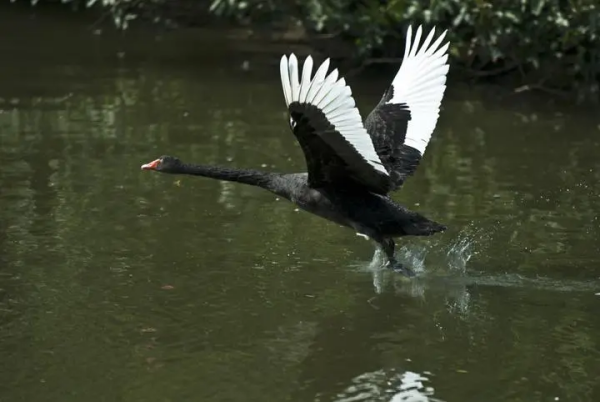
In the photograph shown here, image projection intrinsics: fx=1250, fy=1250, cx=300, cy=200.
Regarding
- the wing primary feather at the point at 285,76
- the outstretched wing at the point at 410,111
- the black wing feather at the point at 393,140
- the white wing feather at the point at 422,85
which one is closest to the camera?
the wing primary feather at the point at 285,76

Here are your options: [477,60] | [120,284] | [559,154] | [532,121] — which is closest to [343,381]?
[120,284]

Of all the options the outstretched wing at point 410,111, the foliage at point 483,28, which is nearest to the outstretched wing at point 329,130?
the outstretched wing at point 410,111

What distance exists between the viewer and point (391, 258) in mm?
7668

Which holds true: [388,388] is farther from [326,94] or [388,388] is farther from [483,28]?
[483,28]

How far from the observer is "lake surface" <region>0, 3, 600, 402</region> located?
6.09 m

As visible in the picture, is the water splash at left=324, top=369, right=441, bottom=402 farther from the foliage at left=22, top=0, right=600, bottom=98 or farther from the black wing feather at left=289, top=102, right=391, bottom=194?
the foliage at left=22, top=0, right=600, bottom=98

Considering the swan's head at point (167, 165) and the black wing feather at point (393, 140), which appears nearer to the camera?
the black wing feather at point (393, 140)

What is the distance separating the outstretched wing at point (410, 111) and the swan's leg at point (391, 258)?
36cm

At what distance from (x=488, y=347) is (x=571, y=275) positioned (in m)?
1.52

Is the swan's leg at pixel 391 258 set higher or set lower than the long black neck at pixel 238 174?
lower

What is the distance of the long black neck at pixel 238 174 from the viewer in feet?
25.2

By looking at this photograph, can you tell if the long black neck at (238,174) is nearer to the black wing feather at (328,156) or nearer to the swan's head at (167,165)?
the swan's head at (167,165)

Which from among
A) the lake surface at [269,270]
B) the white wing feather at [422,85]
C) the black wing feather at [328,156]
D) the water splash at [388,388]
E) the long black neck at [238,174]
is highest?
the white wing feather at [422,85]

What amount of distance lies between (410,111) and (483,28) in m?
5.62
